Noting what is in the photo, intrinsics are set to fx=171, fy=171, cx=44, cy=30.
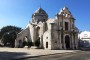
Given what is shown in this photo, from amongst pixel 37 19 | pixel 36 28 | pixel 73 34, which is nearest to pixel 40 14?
pixel 37 19

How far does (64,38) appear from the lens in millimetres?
46594

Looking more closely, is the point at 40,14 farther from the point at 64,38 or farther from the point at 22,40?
the point at 64,38

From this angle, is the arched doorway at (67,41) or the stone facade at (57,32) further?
the arched doorway at (67,41)

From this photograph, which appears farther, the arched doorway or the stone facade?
the arched doorway

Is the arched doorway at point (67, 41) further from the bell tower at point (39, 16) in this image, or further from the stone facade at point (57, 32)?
the bell tower at point (39, 16)

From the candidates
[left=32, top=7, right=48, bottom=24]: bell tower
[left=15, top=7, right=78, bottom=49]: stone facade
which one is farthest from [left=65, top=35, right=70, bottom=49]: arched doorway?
[left=32, top=7, right=48, bottom=24]: bell tower

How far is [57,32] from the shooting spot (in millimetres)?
45469

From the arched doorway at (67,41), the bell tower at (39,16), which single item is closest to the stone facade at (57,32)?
the arched doorway at (67,41)

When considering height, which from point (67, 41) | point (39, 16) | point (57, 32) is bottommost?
point (67, 41)

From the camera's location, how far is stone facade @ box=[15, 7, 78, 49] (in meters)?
44.8

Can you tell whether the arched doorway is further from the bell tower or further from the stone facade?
the bell tower

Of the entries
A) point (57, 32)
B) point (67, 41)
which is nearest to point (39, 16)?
point (57, 32)

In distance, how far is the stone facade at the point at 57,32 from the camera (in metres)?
44.8

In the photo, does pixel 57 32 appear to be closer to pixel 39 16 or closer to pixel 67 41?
pixel 67 41
